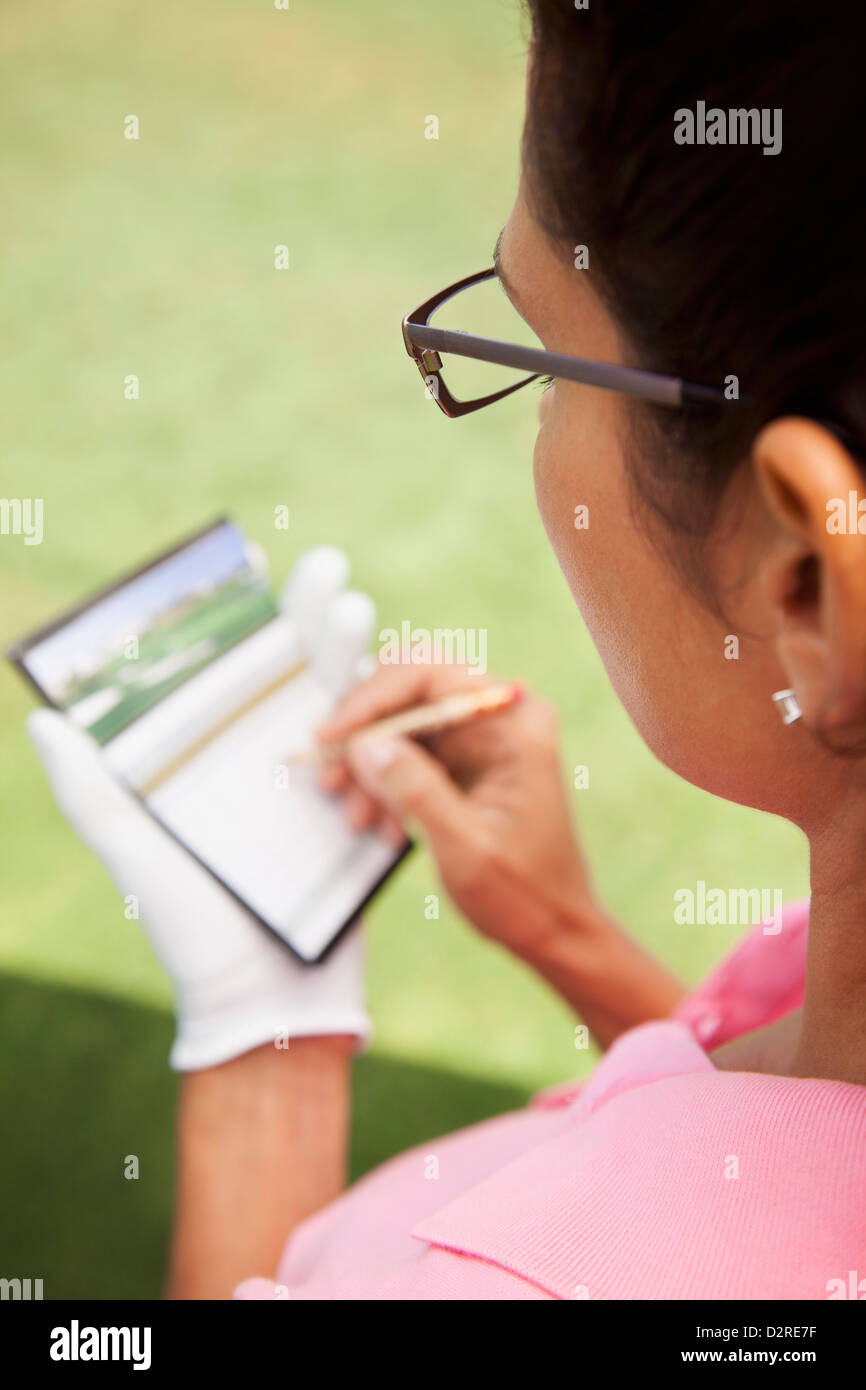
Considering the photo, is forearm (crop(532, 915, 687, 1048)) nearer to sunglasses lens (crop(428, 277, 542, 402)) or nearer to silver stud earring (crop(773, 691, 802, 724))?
silver stud earring (crop(773, 691, 802, 724))

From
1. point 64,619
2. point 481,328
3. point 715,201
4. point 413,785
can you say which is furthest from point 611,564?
point 481,328

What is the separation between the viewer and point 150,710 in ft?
3.56

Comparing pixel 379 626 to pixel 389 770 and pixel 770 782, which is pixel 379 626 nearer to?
pixel 389 770

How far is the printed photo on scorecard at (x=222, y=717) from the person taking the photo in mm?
1036

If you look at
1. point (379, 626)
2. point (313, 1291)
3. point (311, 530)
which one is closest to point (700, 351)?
point (313, 1291)

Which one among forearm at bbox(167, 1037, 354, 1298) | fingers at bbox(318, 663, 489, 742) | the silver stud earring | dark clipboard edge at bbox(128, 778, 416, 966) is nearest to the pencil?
fingers at bbox(318, 663, 489, 742)

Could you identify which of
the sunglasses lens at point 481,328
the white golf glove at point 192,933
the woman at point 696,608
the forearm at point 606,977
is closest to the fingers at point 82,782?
the white golf glove at point 192,933

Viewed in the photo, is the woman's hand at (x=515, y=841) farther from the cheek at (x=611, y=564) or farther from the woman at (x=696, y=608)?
the cheek at (x=611, y=564)

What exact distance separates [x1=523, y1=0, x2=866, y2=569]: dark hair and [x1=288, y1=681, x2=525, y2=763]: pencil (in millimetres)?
631

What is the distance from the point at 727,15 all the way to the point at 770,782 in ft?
1.06

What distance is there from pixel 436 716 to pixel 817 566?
0.68 m

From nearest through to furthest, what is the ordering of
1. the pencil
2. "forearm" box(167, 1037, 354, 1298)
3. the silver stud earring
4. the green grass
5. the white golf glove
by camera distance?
the silver stud earring, "forearm" box(167, 1037, 354, 1298), the white golf glove, the pencil, the green grass

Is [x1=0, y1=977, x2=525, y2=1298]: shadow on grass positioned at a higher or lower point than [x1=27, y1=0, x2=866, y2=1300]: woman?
lower

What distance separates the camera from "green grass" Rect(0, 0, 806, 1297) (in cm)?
134
